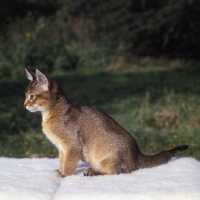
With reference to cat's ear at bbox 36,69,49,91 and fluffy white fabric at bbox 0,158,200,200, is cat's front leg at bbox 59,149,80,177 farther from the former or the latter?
cat's ear at bbox 36,69,49,91

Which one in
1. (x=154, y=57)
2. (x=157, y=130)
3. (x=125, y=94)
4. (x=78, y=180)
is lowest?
(x=154, y=57)

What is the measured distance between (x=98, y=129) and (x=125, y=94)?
8.68 m

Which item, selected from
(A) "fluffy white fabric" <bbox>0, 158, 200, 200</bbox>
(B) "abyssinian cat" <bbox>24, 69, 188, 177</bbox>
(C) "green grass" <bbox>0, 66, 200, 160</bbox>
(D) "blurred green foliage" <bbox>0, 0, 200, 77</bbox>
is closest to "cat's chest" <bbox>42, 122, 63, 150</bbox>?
(B) "abyssinian cat" <bbox>24, 69, 188, 177</bbox>

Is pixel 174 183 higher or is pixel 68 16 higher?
pixel 174 183

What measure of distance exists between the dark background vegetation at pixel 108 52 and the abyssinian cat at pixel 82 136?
5754 millimetres

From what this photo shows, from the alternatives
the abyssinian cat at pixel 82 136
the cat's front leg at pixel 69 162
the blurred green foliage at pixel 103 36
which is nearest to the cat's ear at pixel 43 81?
the abyssinian cat at pixel 82 136

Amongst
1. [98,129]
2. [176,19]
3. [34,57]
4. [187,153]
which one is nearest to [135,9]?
[176,19]

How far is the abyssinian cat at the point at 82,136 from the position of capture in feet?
13.1

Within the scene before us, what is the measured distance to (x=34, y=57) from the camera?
1733 cm

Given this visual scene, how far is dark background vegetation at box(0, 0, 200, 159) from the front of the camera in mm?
12305

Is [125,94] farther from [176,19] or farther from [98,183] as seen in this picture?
[98,183]

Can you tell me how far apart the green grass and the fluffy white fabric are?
3.43m

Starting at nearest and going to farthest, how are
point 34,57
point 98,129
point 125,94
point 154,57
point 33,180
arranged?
point 33,180, point 98,129, point 125,94, point 34,57, point 154,57

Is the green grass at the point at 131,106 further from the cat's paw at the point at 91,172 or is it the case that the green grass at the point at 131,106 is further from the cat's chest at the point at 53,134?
the cat's paw at the point at 91,172
